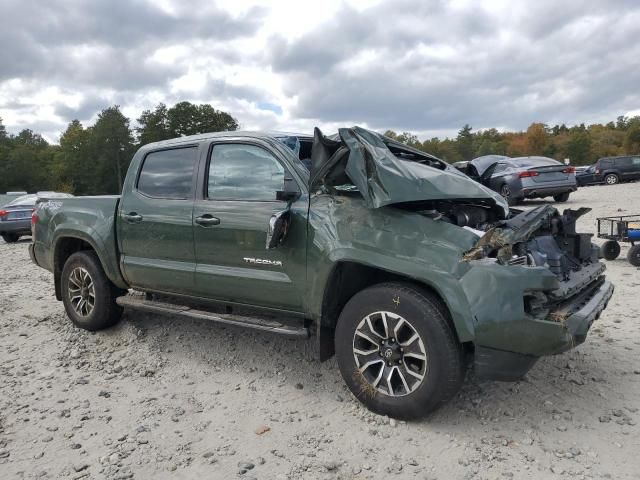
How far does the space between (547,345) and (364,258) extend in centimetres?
120

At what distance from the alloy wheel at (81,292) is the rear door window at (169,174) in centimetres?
117

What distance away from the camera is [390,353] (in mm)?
3441

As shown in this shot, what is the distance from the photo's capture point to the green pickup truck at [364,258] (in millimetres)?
3207

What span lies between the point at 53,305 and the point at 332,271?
15.1 feet

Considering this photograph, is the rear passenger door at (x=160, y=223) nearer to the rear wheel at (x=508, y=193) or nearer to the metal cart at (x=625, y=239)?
the metal cart at (x=625, y=239)

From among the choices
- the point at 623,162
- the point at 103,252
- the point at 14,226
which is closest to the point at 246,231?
the point at 103,252

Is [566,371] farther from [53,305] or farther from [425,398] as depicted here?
[53,305]

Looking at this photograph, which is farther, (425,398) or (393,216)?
(393,216)

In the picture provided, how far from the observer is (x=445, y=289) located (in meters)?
Answer: 3.25

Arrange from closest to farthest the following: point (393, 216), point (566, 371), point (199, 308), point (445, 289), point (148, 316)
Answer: point (445, 289)
point (393, 216)
point (566, 371)
point (199, 308)
point (148, 316)

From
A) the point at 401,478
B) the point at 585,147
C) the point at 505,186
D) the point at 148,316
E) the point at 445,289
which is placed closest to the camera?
the point at 401,478

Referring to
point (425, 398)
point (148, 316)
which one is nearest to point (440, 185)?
point (425, 398)

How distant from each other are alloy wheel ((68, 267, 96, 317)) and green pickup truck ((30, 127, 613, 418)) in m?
0.67

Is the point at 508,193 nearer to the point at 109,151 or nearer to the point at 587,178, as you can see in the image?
the point at 587,178
